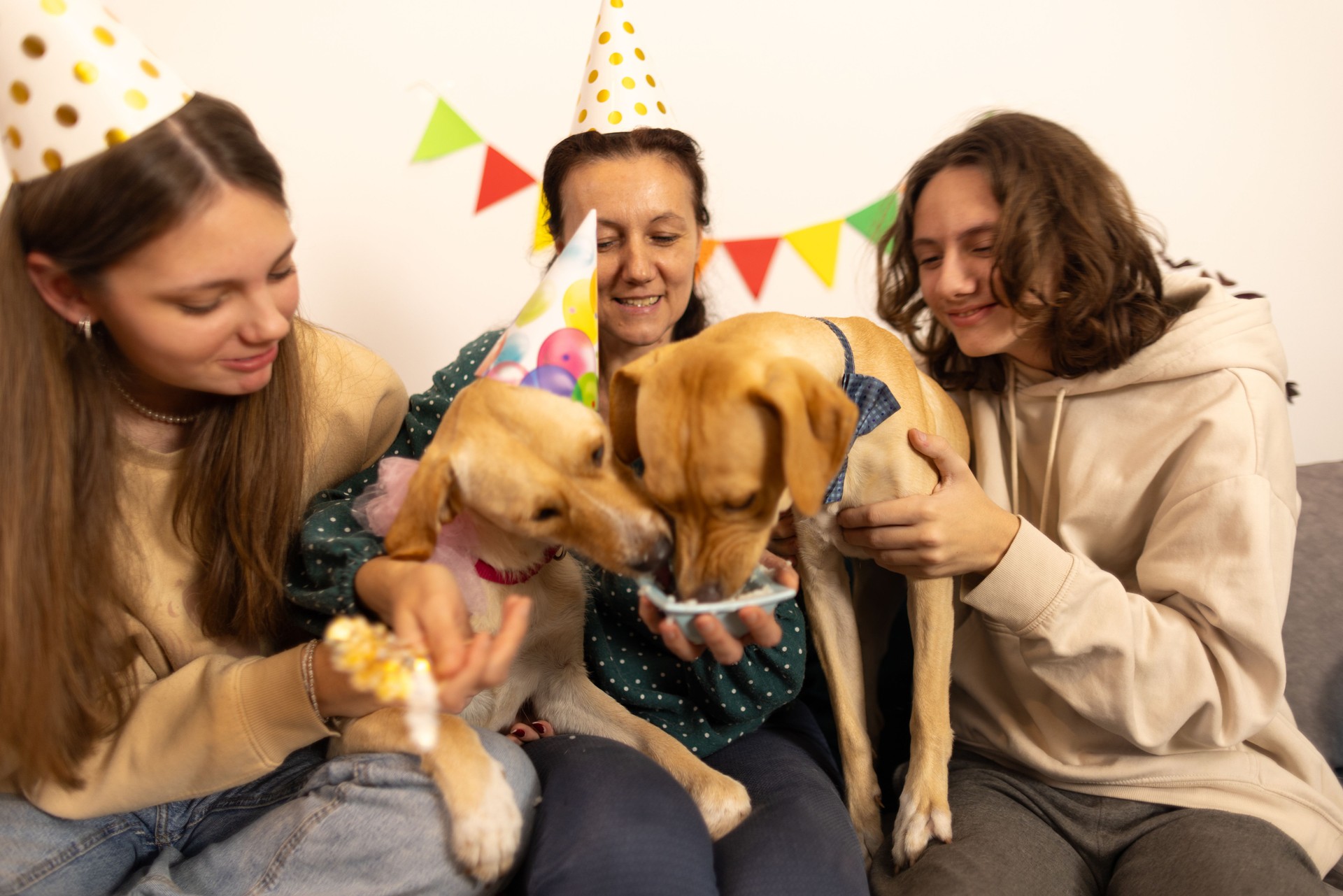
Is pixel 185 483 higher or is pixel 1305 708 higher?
pixel 185 483

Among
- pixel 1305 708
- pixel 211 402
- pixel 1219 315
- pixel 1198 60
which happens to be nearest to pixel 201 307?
pixel 211 402

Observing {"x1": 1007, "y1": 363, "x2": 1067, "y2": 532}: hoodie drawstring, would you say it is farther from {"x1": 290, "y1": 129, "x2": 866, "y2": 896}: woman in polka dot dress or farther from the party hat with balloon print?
the party hat with balloon print

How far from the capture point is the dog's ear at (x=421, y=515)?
4.86 ft

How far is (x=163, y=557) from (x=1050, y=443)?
211 cm

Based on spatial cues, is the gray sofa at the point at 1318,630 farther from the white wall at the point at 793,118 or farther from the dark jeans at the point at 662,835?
the dark jeans at the point at 662,835

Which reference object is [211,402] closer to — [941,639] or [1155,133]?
[941,639]

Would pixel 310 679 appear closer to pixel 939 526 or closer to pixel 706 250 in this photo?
pixel 939 526

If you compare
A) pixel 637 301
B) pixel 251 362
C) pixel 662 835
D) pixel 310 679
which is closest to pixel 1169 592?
pixel 662 835

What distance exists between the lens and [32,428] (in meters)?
1.63

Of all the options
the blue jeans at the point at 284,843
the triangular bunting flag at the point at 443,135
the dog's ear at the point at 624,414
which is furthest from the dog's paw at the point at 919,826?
the triangular bunting flag at the point at 443,135

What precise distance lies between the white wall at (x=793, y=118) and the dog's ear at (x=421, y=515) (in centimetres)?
177

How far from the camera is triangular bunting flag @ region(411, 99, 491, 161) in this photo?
10.2ft

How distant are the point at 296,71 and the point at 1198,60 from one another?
323 centimetres

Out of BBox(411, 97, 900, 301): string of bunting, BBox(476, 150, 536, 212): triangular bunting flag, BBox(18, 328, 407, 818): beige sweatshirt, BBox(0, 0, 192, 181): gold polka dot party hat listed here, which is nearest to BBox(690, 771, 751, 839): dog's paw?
BBox(18, 328, 407, 818): beige sweatshirt
